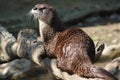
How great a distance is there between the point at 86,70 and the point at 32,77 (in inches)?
55.6

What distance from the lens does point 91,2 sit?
32.3ft

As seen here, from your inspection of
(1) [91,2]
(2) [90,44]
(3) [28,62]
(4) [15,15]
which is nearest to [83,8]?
(1) [91,2]

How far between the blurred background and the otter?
2.79 meters

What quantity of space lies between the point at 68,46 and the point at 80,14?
462 cm

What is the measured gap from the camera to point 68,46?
4574 millimetres

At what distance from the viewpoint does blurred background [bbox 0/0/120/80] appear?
8188 millimetres

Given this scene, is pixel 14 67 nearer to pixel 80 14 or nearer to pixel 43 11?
pixel 43 11

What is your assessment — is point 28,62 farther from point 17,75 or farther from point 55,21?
point 55,21

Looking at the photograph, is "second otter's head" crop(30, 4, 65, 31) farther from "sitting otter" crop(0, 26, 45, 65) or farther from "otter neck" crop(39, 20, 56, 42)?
"sitting otter" crop(0, 26, 45, 65)

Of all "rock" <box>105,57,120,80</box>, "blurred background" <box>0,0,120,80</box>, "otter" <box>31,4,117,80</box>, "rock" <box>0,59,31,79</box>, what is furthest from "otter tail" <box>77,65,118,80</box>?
"blurred background" <box>0,0,120,80</box>

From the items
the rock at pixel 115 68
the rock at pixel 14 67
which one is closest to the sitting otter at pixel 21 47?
the rock at pixel 14 67

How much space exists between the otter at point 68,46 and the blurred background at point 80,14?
279cm

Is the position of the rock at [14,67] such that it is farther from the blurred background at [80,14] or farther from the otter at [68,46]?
the blurred background at [80,14]

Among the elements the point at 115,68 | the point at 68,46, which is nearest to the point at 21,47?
the point at 68,46
